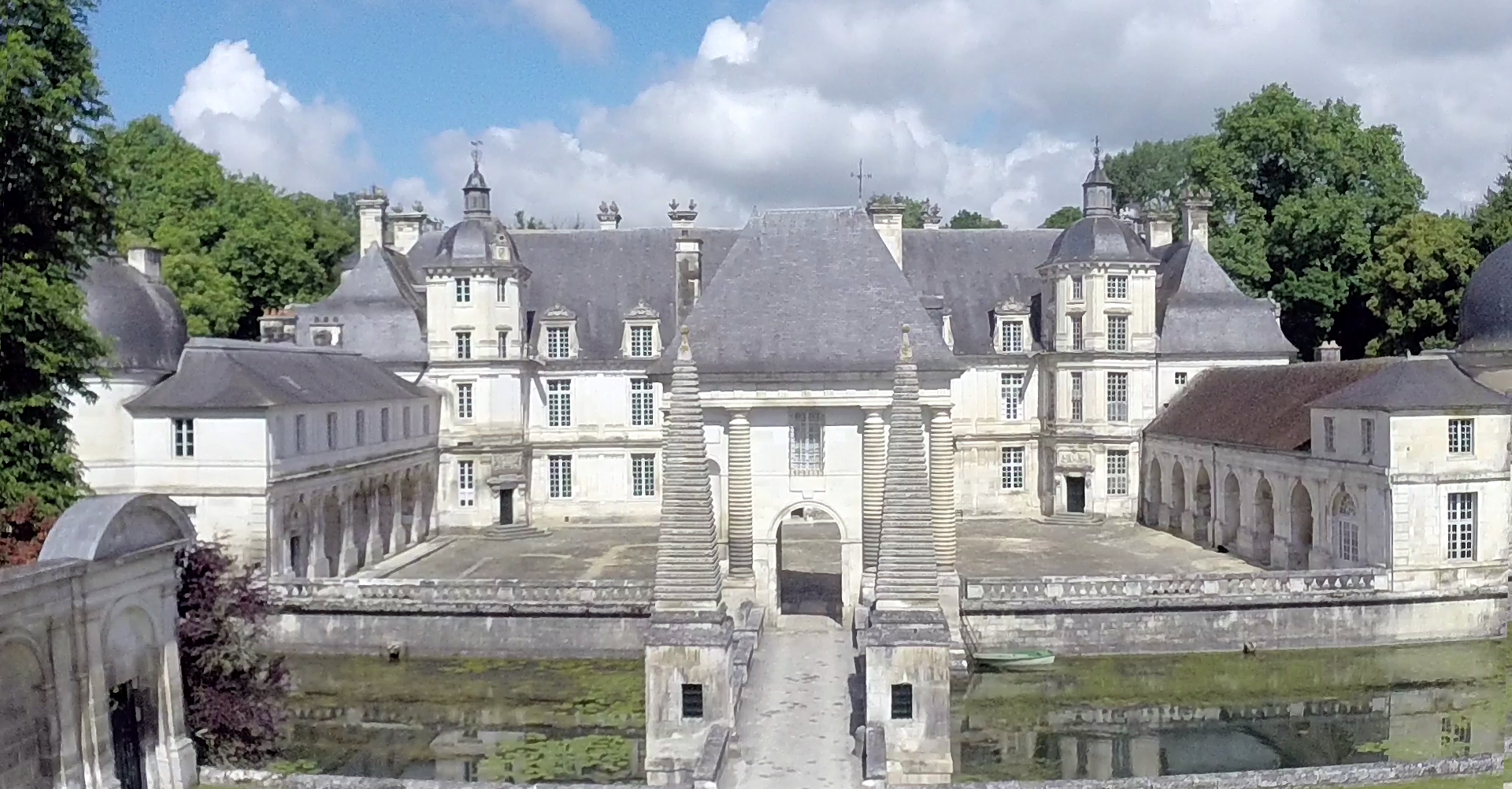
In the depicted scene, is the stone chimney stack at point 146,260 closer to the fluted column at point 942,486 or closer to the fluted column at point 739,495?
the fluted column at point 739,495

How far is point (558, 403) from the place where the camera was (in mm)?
43938

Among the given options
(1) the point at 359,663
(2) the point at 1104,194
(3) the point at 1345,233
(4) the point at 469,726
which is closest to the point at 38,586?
(4) the point at 469,726

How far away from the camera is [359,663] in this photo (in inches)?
1051

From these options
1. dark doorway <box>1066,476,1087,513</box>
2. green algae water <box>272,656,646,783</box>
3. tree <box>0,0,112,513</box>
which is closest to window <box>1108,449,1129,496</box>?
dark doorway <box>1066,476,1087,513</box>

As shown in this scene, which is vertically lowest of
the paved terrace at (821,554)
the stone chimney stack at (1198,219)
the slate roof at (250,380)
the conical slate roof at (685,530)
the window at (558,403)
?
the paved terrace at (821,554)

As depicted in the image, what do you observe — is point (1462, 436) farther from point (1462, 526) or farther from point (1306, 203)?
point (1306, 203)

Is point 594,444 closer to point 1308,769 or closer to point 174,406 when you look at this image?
point 174,406

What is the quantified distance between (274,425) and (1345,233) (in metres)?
36.3

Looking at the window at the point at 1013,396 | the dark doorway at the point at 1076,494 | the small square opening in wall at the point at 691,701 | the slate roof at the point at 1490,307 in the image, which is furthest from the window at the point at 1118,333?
the small square opening in wall at the point at 691,701

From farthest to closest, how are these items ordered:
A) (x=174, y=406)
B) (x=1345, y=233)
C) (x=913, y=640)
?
(x=1345, y=233) < (x=174, y=406) < (x=913, y=640)

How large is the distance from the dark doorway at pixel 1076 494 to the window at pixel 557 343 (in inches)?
651

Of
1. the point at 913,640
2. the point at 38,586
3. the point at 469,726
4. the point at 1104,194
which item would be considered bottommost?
the point at 469,726

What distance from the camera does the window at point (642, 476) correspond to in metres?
44.2

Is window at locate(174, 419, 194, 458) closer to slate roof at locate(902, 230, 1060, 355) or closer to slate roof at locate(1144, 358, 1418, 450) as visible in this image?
slate roof at locate(902, 230, 1060, 355)
